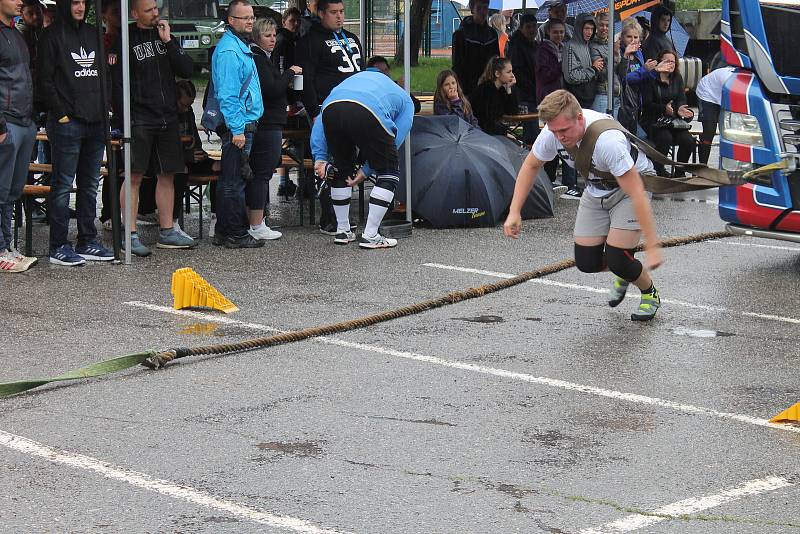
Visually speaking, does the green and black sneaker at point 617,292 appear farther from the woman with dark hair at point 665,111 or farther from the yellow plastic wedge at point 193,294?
the woman with dark hair at point 665,111

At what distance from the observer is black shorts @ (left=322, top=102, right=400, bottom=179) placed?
10922mm

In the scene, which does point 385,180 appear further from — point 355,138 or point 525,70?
point 525,70

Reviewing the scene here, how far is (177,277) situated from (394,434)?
320 cm

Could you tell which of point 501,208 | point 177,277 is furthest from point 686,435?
point 501,208

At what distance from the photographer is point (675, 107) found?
617 inches

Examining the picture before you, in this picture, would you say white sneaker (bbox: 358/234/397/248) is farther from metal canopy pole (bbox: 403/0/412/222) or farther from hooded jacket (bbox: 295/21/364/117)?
hooded jacket (bbox: 295/21/364/117)

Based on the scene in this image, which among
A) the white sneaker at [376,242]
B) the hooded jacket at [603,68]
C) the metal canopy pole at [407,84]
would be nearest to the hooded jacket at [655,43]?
the hooded jacket at [603,68]

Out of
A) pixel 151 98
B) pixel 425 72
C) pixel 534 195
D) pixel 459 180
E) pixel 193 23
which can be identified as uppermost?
pixel 193 23

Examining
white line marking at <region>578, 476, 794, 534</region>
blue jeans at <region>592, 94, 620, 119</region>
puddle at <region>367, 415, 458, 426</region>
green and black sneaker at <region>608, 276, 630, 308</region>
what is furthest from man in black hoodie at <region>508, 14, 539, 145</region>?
white line marking at <region>578, 476, 794, 534</region>

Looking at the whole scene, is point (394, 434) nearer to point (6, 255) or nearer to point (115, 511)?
point (115, 511)

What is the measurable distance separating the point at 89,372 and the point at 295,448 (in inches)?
63.9

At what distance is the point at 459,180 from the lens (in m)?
12.3

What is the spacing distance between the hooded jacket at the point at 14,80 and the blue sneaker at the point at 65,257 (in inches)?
42.4

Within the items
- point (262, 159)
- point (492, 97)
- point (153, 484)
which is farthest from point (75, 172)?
point (153, 484)
